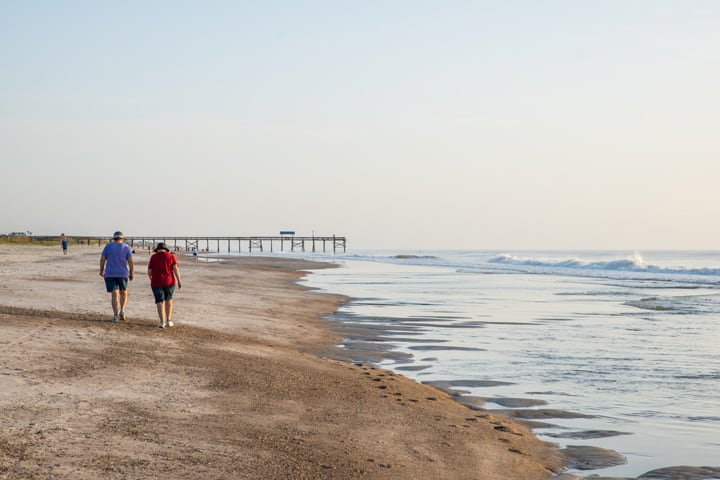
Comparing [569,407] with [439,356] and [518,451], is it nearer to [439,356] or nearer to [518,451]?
[518,451]

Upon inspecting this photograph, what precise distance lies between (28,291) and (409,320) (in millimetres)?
10552

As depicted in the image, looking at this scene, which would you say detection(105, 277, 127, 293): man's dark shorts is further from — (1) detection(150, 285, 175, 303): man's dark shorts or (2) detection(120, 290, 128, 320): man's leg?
(1) detection(150, 285, 175, 303): man's dark shorts

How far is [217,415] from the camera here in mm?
8422

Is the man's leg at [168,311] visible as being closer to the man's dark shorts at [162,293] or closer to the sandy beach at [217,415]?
the man's dark shorts at [162,293]

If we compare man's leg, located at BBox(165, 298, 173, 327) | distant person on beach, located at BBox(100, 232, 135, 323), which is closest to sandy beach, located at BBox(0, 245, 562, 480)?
man's leg, located at BBox(165, 298, 173, 327)

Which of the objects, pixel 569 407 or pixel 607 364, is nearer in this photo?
pixel 569 407

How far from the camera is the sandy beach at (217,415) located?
21.8 feet

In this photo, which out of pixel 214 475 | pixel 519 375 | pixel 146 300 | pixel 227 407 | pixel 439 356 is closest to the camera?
pixel 214 475

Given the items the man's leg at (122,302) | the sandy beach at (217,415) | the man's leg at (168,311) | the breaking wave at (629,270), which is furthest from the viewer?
the breaking wave at (629,270)

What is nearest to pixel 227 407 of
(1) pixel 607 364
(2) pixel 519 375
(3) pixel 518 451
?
(3) pixel 518 451

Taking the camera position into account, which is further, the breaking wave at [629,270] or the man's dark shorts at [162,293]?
the breaking wave at [629,270]

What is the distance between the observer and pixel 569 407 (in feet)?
33.8

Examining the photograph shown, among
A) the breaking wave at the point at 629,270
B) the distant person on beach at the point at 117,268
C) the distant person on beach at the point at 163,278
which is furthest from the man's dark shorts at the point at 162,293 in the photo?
the breaking wave at the point at 629,270

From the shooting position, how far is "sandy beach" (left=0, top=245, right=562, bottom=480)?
6645mm
